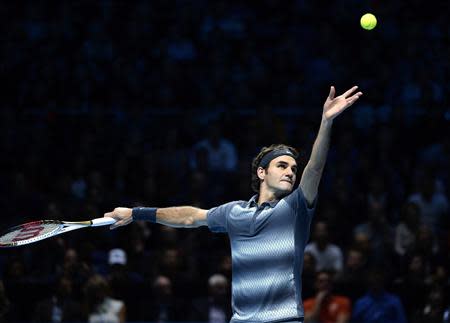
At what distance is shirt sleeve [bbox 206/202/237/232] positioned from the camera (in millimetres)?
8234

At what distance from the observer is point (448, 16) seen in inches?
715

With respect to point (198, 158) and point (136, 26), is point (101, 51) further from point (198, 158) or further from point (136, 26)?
point (198, 158)

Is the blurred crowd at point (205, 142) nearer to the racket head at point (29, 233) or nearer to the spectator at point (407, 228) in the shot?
the spectator at point (407, 228)

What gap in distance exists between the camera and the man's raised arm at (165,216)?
8.55m

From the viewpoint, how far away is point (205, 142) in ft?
53.4

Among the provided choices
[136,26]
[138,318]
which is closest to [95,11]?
[136,26]

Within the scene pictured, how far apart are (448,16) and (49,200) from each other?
304 inches

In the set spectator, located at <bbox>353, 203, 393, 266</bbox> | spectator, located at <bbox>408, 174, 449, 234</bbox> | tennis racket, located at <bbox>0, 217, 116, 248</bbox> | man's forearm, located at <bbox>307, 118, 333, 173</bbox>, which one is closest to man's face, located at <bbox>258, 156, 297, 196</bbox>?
man's forearm, located at <bbox>307, 118, 333, 173</bbox>

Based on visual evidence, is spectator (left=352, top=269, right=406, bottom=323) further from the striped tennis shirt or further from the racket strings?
the striped tennis shirt

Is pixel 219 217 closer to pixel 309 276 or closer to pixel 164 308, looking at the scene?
pixel 164 308

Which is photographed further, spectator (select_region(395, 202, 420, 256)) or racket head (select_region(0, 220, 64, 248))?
spectator (select_region(395, 202, 420, 256))

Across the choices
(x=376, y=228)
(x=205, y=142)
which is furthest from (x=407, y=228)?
(x=205, y=142)

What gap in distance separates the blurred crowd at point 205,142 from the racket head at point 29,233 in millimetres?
3160

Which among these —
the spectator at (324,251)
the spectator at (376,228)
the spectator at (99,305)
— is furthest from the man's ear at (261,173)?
the spectator at (376,228)
